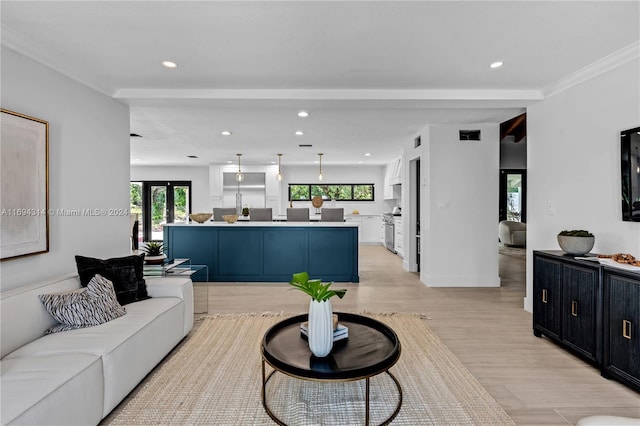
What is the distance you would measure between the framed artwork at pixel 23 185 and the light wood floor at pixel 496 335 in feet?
6.24

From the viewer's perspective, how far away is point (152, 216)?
986 cm

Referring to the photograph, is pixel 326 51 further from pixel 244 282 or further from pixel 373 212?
pixel 373 212

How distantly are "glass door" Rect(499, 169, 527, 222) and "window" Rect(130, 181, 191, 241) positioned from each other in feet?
29.9

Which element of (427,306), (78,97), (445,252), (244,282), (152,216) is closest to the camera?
(78,97)

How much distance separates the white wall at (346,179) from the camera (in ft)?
32.3

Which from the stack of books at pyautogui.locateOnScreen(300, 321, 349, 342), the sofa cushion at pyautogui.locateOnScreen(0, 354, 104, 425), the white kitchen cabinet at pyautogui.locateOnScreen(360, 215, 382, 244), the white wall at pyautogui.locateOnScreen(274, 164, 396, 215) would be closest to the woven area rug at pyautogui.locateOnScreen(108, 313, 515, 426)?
the sofa cushion at pyautogui.locateOnScreen(0, 354, 104, 425)

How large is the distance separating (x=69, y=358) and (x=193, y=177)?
8.76m

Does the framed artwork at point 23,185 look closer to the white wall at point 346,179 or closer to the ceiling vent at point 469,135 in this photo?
the ceiling vent at point 469,135

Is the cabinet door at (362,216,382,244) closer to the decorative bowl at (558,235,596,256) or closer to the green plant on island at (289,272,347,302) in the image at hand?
the decorative bowl at (558,235,596,256)

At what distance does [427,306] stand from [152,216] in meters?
8.78

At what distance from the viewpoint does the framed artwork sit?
231 cm

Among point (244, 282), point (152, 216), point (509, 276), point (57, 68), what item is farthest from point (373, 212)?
point (57, 68)

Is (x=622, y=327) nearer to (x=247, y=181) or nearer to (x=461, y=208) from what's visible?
(x=461, y=208)


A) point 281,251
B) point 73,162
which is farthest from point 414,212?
point 73,162
